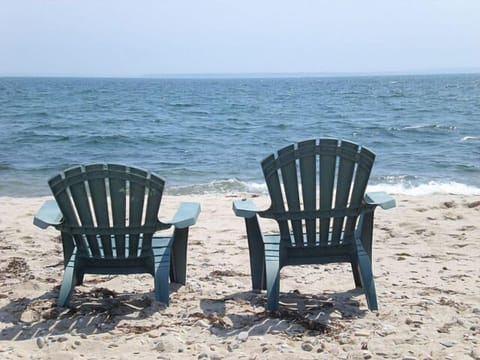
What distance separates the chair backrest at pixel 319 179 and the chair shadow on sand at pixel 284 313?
0.50m

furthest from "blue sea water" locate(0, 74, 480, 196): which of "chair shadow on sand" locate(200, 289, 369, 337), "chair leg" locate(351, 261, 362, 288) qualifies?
"chair shadow on sand" locate(200, 289, 369, 337)

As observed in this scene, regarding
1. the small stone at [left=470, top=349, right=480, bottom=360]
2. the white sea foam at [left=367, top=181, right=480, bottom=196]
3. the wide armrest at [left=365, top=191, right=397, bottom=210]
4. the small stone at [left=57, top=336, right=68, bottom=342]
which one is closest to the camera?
the small stone at [left=470, top=349, right=480, bottom=360]

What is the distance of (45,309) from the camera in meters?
3.80

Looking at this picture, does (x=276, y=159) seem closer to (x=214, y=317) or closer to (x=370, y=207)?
(x=370, y=207)

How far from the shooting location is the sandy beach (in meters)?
3.23

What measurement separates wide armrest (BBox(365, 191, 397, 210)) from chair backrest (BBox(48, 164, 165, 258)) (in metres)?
1.33

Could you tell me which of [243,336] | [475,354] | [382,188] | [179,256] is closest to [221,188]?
[382,188]

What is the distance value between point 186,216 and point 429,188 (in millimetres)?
7201

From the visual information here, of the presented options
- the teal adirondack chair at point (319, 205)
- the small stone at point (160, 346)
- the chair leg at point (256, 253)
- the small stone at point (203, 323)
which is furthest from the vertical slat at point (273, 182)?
the small stone at point (160, 346)

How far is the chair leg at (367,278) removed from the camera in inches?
150

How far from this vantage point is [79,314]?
3734 millimetres

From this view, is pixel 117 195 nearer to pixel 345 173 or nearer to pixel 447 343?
pixel 345 173

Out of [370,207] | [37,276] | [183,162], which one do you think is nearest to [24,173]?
[183,162]

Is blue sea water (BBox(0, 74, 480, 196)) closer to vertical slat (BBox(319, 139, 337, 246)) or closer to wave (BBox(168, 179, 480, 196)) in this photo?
wave (BBox(168, 179, 480, 196))
